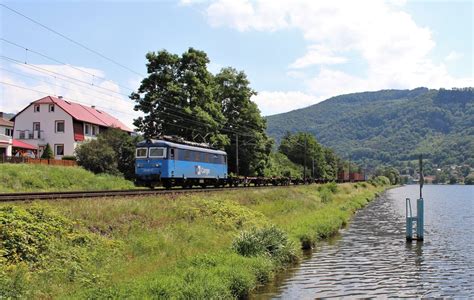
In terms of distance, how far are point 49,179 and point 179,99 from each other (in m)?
23.0

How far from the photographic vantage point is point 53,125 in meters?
67.1

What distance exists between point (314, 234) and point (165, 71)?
3889cm

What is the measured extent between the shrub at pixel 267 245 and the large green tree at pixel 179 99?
37.0 metres

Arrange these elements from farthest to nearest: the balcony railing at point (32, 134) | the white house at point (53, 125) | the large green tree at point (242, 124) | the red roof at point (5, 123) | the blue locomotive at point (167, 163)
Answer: the large green tree at point (242, 124)
the balcony railing at point (32, 134)
the white house at point (53, 125)
the red roof at point (5, 123)
the blue locomotive at point (167, 163)

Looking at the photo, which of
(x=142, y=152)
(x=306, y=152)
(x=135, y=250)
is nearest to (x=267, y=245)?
(x=135, y=250)

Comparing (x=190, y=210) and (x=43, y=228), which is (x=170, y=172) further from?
(x=43, y=228)

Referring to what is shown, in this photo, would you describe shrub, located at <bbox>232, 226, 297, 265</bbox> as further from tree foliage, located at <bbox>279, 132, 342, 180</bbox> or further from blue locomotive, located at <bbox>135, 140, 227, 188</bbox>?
tree foliage, located at <bbox>279, 132, 342, 180</bbox>

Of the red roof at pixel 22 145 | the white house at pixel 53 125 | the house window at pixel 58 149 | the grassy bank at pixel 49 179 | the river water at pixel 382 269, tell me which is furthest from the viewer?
the house window at pixel 58 149

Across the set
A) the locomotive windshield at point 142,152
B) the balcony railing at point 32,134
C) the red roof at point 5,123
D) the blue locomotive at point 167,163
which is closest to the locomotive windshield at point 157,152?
the blue locomotive at point 167,163

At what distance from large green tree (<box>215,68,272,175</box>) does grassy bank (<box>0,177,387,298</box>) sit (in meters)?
49.1

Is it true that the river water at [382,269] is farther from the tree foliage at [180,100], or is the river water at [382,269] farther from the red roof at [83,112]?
the red roof at [83,112]

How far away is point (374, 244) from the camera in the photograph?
2814cm

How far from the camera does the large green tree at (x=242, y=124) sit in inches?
2911

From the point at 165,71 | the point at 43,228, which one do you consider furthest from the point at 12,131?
the point at 43,228
